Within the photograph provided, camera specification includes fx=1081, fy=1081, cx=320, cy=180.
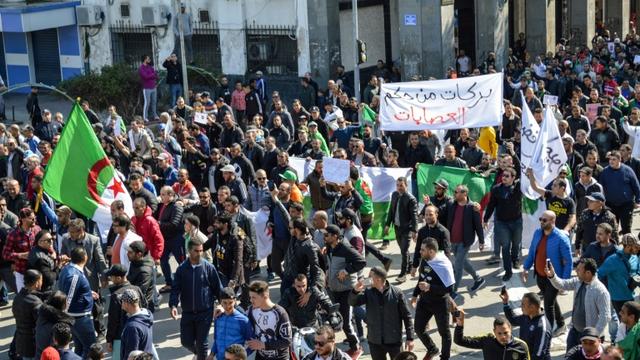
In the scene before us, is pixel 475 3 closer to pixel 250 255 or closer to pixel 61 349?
pixel 250 255

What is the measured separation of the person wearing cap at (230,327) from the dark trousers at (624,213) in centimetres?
652

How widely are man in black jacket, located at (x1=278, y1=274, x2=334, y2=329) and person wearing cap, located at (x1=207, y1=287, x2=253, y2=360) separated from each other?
95 cm

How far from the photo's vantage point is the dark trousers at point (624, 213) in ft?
47.0

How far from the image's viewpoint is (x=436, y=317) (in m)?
10.8

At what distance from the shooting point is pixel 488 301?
43.0ft

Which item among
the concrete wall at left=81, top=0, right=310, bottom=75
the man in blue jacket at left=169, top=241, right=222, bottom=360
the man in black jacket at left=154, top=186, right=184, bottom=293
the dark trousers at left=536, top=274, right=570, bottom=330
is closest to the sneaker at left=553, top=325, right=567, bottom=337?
the dark trousers at left=536, top=274, right=570, bottom=330

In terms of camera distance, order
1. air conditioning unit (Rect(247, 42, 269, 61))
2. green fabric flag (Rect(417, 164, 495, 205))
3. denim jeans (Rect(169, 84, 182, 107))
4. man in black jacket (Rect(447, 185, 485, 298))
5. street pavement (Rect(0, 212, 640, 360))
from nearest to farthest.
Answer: street pavement (Rect(0, 212, 640, 360)) < man in black jacket (Rect(447, 185, 485, 298)) < green fabric flag (Rect(417, 164, 495, 205)) < denim jeans (Rect(169, 84, 182, 107)) < air conditioning unit (Rect(247, 42, 269, 61))

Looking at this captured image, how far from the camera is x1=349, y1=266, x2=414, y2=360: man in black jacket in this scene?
10.1m

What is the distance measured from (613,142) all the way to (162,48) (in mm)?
16132

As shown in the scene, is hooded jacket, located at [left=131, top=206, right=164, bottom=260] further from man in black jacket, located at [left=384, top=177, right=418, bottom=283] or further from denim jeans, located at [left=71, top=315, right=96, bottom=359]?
man in black jacket, located at [left=384, top=177, right=418, bottom=283]

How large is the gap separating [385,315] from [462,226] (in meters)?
3.19

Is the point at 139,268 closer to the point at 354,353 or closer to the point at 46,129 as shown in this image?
the point at 354,353

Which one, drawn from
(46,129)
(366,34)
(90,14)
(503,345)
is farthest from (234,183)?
(90,14)

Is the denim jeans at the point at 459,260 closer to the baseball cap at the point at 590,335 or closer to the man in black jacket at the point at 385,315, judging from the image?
the man in black jacket at the point at 385,315
